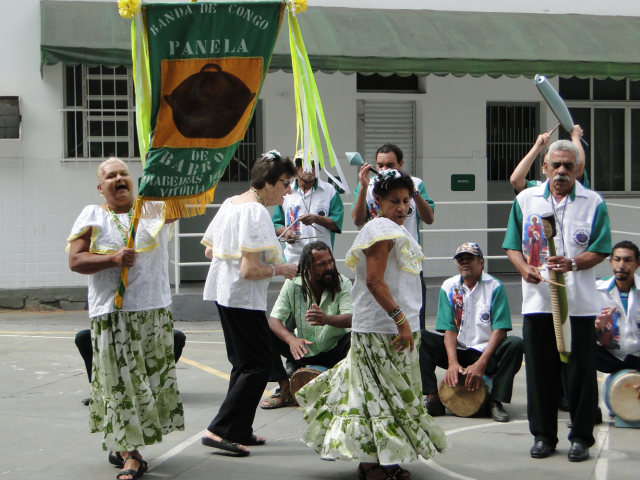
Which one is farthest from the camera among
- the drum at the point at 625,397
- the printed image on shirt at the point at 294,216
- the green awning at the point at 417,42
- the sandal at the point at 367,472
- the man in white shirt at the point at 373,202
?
the green awning at the point at 417,42

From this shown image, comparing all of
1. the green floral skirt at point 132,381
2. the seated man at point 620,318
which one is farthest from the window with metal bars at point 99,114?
the seated man at point 620,318

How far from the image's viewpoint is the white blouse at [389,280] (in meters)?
4.54

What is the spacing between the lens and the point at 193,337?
9430mm

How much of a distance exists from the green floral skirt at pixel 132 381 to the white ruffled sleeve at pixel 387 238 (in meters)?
1.25

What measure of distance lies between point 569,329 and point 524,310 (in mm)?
332

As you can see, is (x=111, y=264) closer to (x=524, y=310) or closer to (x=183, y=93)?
(x=183, y=93)

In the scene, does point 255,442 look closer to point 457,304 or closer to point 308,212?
point 457,304

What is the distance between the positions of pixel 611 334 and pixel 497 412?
102cm

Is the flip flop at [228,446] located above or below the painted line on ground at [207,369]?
above

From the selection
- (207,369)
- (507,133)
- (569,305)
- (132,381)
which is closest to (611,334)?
(569,305)

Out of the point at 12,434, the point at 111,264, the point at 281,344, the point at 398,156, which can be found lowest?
the point at 12,434

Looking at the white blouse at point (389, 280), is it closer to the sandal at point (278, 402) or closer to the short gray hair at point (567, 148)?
the short gray hair at point (567, 148)

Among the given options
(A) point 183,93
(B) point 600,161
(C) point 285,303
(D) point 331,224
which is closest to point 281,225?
(D) point 331,224

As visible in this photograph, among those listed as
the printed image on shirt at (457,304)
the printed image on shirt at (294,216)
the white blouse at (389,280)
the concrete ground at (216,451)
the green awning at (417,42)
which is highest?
the green awning at (417,42)
